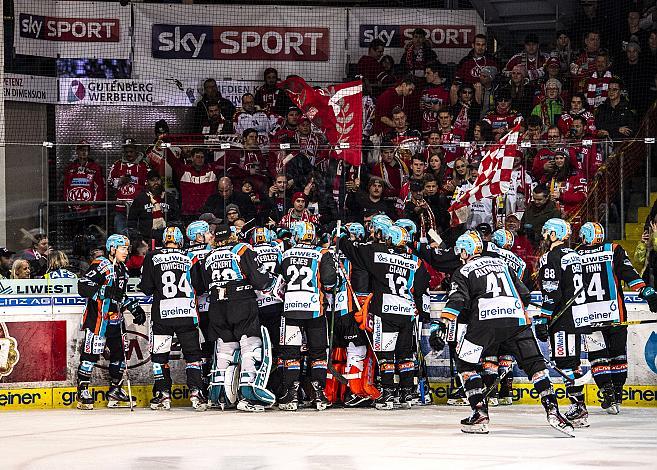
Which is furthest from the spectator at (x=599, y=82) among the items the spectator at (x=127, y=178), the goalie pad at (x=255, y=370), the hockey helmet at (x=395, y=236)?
the goalie pad at (x=255, y=370)

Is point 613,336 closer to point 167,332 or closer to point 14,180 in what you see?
point 167,332

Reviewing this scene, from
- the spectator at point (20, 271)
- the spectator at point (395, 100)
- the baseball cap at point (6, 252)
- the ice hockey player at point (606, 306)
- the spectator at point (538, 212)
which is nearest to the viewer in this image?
the ice hockey player at point (606, 306)

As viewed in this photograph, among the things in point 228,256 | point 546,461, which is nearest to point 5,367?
point 228,256

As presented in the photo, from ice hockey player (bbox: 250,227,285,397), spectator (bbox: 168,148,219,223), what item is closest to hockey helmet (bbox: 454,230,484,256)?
ice hockey player (bbox: 250,227,285,397)

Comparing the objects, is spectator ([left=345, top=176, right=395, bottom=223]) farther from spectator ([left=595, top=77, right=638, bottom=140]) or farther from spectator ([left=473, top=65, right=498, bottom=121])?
spectator ([left=595, top=77, right=638, bottom=140])

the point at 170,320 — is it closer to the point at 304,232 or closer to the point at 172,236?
the point at 172,236

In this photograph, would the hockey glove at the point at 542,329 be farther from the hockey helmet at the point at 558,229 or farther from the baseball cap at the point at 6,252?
the baseball cap at the point at 6,252

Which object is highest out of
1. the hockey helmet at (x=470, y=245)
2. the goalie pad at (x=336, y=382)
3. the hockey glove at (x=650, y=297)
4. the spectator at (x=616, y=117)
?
the spectator at (x=616, y=117)

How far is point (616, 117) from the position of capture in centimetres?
1562

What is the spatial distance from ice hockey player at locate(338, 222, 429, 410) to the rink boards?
4.17 ft

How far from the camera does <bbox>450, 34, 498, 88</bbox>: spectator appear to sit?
56.3 ft

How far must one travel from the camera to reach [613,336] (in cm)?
1245

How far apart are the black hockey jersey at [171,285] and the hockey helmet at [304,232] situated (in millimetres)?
1065

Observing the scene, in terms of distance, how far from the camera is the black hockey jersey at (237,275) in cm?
1260
